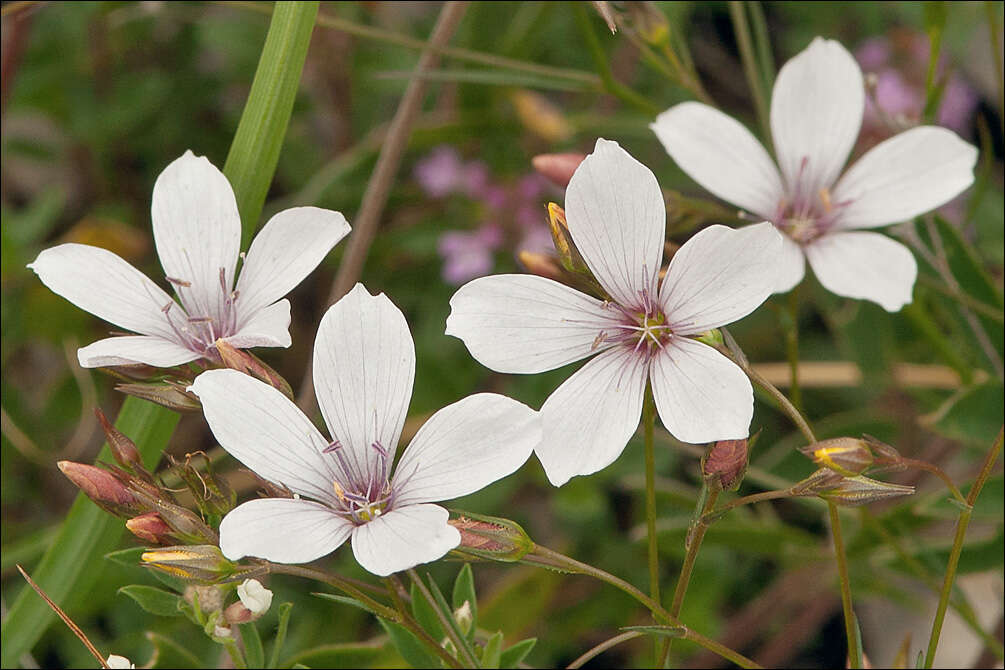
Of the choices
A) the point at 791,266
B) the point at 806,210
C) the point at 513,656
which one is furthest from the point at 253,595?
the point at 806,210

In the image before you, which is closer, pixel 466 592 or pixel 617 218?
pixel 617 218

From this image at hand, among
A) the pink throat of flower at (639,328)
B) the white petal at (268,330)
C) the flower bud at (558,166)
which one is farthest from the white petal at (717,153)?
the white petal at (268,330)

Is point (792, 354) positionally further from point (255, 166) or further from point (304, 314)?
point (304, 314)

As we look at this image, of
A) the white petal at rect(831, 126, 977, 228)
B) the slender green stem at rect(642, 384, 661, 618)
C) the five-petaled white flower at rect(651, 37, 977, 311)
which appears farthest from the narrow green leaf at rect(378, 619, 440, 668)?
the white petal at rect(831, 126, 977, 228)

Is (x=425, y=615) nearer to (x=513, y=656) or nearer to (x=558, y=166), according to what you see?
(x=513, y=656)

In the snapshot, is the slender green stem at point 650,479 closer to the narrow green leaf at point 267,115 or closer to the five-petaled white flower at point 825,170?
the five-petaled white flower at point 825,170

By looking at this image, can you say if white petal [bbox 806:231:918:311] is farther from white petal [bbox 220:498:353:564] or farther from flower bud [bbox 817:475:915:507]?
white petal [bbox 220:498:353:564]
